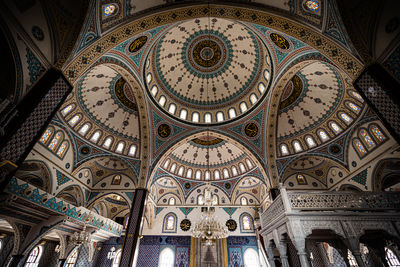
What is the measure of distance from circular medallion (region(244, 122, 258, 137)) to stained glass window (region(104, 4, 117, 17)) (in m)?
10.7

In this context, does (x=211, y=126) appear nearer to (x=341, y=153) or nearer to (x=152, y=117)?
(x=152, y=117)

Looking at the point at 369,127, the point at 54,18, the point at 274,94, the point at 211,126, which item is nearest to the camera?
the point at 54,18

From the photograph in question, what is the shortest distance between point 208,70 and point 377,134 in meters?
11.5

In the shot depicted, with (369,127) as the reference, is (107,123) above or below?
above

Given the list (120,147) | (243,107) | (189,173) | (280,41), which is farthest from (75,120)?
Answer: (280,41)

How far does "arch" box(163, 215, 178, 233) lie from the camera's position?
57.5 feet

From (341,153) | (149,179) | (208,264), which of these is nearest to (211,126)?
(149,179)

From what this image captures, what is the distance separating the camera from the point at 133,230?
10.6 m

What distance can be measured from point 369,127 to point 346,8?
7917 millimetres

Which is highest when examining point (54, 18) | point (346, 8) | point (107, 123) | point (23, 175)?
point (107, 123)

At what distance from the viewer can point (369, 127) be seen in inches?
411

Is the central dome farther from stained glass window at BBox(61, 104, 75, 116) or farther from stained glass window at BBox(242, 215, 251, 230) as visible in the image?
stained glass window at BBox(242, 215, 251, 230)

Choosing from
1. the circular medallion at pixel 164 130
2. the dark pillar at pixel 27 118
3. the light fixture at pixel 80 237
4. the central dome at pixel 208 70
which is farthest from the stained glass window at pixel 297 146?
the light fixture at pixel 80 237

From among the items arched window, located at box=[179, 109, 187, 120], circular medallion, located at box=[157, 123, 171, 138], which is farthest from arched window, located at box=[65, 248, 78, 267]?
arched window, located at box=[179, 109, 187, 120]
